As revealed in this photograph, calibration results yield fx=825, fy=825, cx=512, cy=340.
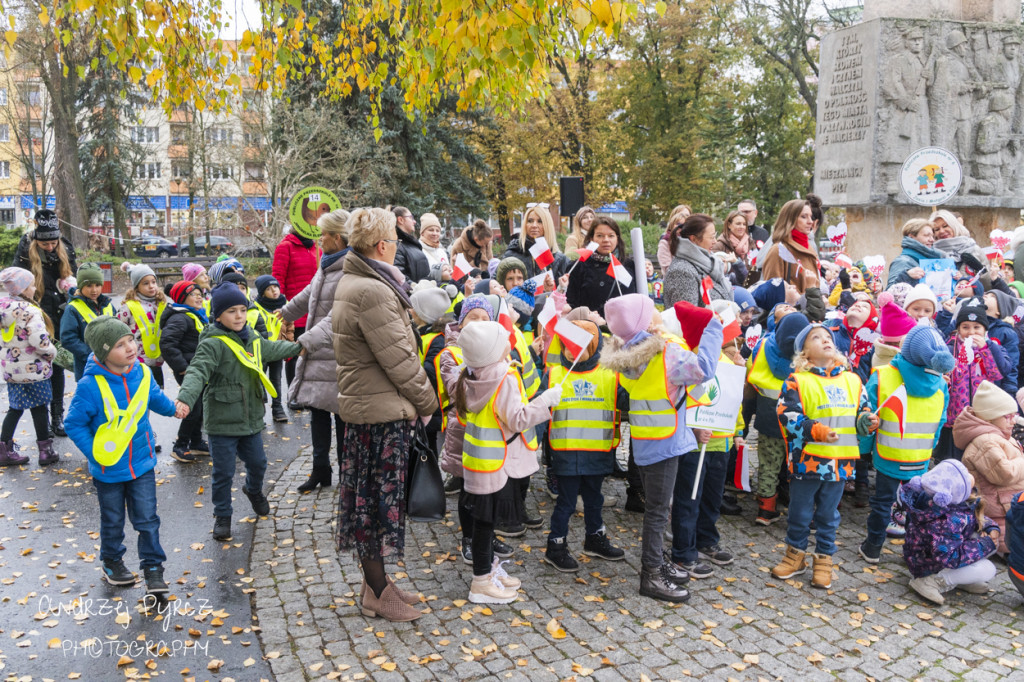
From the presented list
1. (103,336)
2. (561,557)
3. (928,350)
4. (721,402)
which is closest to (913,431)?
(928,350)

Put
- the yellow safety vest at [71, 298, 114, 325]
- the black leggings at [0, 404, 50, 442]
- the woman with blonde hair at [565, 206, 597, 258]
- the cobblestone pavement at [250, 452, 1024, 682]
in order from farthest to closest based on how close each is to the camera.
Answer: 1. the woman with blonde hair at [565, 206, 597, 258]
2. the yellow safety vest at [71, 298, 114, 325]
3. the black leggings at [0, 404, 50, 442]
4. the cobblestone pavement at [250, 452, 1024, 682]

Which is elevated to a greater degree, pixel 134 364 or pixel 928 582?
pixel 134 364

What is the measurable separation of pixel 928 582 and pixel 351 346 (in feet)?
12.1

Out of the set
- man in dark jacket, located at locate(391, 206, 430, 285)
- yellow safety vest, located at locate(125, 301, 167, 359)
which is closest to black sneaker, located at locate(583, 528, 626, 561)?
man in dark jacket, located at locate(391, 206, 430, 285)

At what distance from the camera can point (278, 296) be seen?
28.2 ft

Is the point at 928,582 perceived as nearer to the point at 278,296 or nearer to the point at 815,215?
the point at 815,215

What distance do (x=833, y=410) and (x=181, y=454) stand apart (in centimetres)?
580

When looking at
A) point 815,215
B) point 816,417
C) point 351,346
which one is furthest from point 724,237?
point 351,346

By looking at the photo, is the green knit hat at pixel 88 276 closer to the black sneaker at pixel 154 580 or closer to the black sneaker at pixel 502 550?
the black sneaker at pixel 154 580

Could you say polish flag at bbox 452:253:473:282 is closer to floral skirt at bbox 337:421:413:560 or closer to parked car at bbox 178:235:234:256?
floral skirt at bbox 337:421:413:560

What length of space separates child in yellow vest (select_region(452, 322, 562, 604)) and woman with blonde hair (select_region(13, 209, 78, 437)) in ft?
17.9

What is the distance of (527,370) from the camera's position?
529cm

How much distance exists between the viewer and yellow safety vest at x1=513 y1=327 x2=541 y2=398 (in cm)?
518

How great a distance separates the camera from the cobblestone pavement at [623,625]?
412 centimetres
